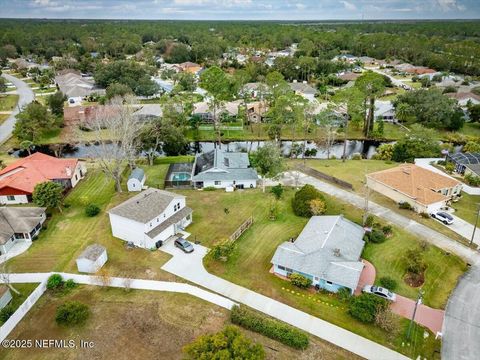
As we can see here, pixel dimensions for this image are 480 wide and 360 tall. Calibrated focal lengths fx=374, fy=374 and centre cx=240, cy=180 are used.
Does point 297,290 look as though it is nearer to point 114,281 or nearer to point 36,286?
point 114,281

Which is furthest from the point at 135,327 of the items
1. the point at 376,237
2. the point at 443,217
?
the point at 443,217

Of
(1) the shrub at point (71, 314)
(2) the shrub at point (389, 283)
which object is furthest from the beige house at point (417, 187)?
(1) the shrub at point (71, 314)

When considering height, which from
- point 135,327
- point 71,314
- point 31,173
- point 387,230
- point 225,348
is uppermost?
point 225,348

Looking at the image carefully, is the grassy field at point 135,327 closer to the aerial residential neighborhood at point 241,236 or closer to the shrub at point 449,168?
the aerial residential neighborhood at point 241,236

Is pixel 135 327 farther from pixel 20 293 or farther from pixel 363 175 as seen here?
pixel 363 175

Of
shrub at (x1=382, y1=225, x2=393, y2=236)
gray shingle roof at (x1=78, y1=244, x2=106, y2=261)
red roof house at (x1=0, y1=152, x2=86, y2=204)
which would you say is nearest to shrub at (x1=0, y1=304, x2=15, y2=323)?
gray shingle roof at (x1=78, y1=244, x2=106, y2=261)
